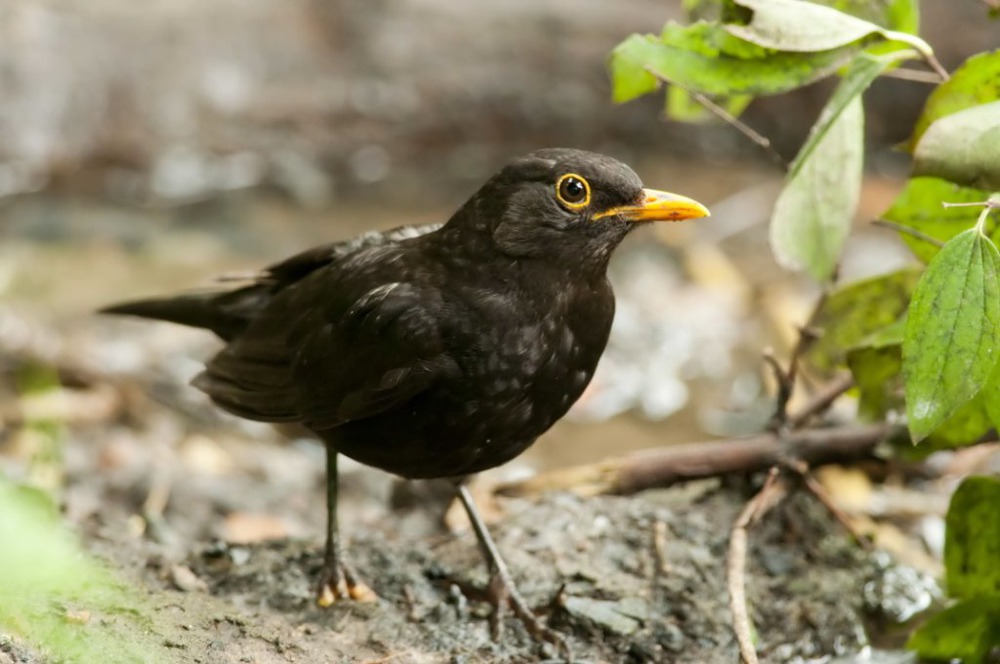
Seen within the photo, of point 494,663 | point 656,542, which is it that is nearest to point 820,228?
point 656,542

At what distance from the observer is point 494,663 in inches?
136

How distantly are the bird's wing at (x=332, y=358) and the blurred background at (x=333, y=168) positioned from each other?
1.67m

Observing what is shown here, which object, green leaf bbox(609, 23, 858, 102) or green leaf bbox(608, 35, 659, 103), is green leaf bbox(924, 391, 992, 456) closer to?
green leaf bbox(609, 23, 858, 102)

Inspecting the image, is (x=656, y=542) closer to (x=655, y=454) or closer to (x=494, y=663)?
(x=655, y=454)

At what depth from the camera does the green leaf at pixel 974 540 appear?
11.3 ft

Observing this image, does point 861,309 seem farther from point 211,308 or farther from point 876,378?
point 211,308

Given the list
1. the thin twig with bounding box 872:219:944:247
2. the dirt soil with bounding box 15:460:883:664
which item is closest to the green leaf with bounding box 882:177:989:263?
the thin twig with bounding box 872:219:944:247

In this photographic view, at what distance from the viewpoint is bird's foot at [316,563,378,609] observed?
3.67 metres

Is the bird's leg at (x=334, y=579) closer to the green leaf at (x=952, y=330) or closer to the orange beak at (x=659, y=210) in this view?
the orange beak at (x=659, y=210)

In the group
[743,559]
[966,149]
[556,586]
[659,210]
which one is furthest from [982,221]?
[556,586]

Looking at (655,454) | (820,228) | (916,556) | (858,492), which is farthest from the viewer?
(858,492)

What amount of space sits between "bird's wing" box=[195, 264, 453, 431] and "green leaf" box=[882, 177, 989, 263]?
1291 millimetres

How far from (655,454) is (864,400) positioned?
2.63 ft

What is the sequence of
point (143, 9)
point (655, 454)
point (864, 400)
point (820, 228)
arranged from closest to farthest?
point (820, 228), point (864, 400), point (655, 454), point (143, 9)
